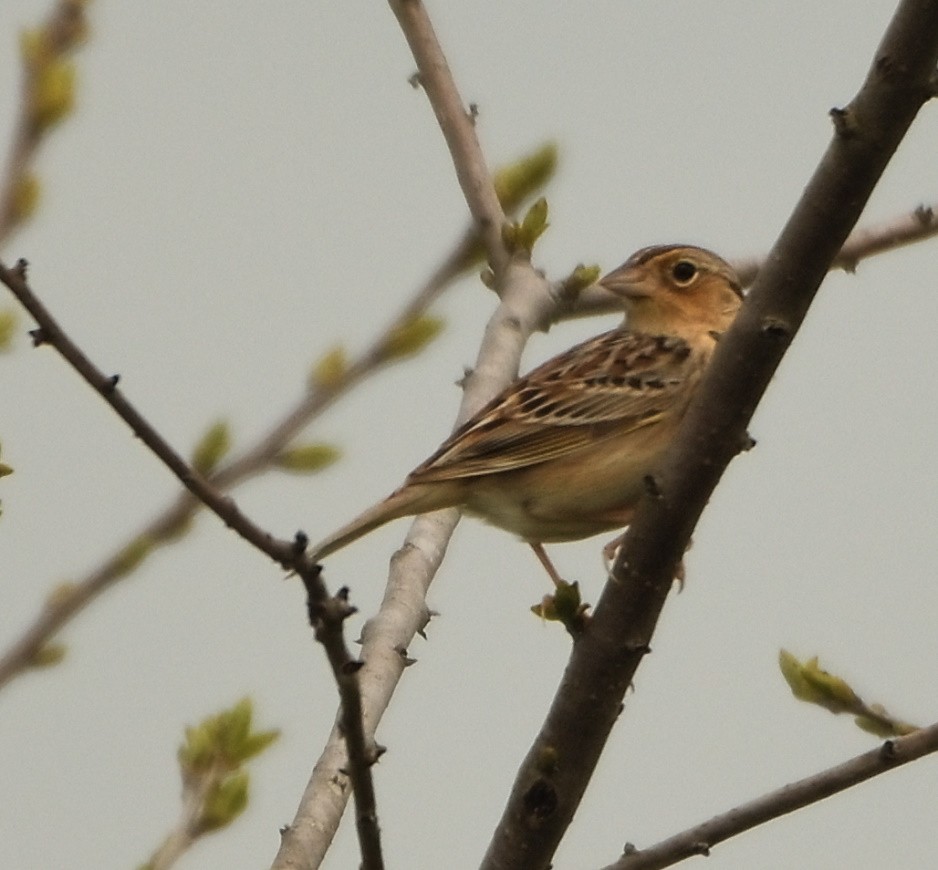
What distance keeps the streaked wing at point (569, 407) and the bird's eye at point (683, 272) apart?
13.1 inches

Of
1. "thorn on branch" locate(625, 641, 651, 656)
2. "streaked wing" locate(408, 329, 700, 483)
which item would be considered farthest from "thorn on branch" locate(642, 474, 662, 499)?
"streaked wing" locate(408, 329, 700, 483)

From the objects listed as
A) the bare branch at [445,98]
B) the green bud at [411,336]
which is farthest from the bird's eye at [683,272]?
the green bud at [411,336]

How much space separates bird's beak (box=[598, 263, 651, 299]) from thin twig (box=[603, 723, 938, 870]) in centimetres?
354

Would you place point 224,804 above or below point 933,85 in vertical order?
below

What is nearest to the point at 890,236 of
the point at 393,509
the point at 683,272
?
the point at 683,272

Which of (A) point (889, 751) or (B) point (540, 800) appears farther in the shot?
(B) point (540, 800)

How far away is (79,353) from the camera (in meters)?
2.98

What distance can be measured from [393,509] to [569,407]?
51.3 inches

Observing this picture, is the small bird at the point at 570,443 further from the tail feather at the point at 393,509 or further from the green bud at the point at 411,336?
the green bud at the point at 411,336

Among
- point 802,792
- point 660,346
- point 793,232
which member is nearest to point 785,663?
point 802,792

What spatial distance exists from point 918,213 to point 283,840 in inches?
144

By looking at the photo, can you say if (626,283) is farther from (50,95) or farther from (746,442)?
(50,95)

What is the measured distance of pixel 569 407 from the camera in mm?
6723

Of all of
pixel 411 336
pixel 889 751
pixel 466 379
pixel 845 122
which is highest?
pixel 466 379
